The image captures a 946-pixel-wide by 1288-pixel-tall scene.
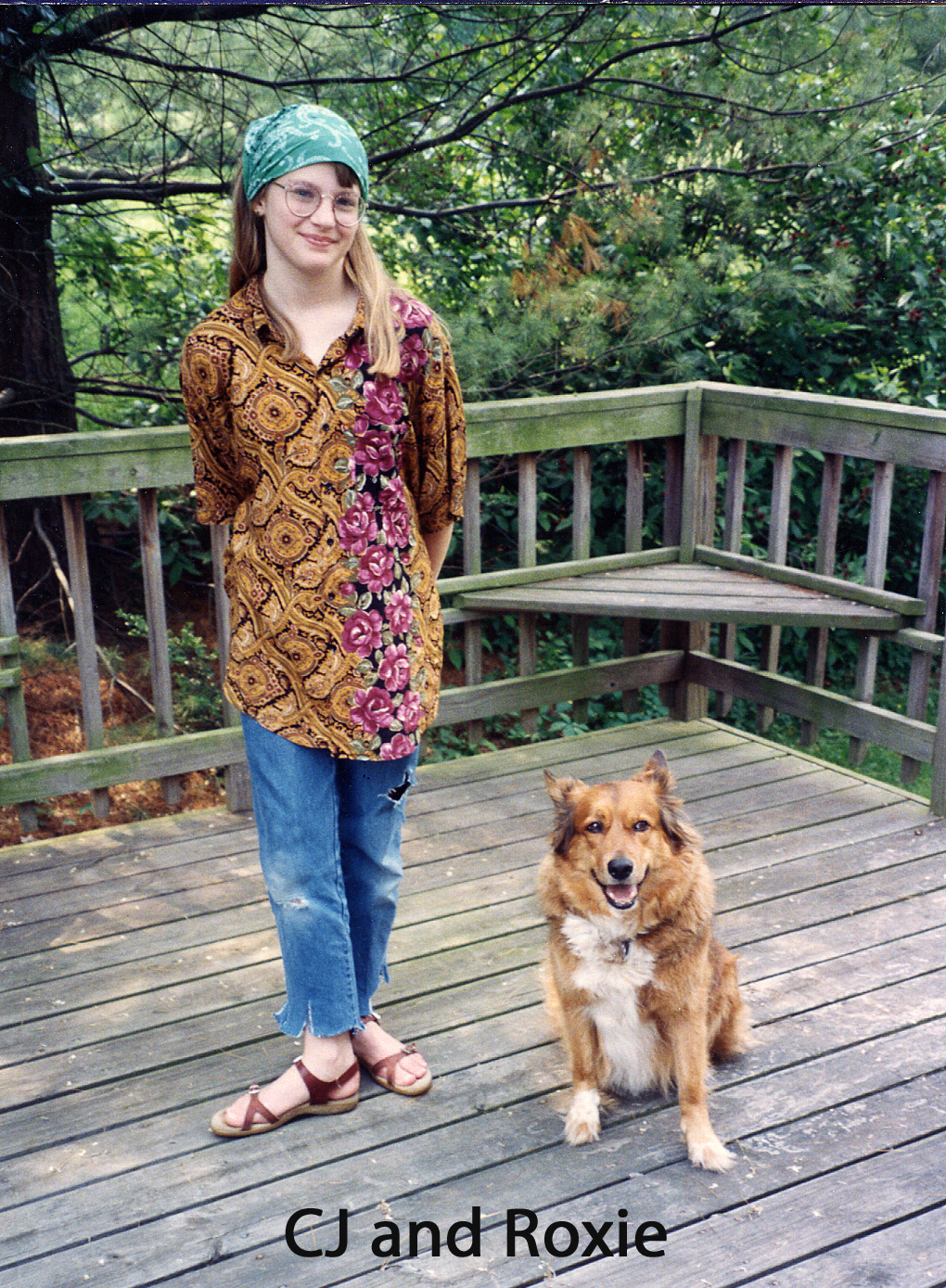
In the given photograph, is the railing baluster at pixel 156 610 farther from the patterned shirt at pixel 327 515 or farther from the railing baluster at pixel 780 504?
the railing baluster at pixel 780 504

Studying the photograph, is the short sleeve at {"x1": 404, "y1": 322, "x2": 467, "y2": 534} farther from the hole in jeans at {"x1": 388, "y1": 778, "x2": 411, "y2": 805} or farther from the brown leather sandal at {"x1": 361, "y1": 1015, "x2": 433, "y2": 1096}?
the brown leather sandal at {"x1": 361, "y1": 1015, "x2": 433, "y2": 1096}

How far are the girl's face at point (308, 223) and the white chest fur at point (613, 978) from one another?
52.0 inches

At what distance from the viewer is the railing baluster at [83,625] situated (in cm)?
365

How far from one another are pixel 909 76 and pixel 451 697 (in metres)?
3.58

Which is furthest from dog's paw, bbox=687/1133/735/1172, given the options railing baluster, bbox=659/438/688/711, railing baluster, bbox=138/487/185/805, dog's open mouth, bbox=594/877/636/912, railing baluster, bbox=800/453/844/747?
railing baluster, bbox=659/438/688/711

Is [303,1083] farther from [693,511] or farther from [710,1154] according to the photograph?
[693,511]

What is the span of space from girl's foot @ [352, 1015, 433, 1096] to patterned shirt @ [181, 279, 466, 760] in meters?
0.71

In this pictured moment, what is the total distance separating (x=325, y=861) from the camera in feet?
8.02

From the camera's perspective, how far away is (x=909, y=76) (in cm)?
564

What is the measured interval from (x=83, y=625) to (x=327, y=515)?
66.7 inches

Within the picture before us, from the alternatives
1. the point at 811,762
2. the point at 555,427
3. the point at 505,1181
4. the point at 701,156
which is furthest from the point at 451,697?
the point at 701,156

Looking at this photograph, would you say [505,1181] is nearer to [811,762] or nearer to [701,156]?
[811,762]

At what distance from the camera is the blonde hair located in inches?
89.4

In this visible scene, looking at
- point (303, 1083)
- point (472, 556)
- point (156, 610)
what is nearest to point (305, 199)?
point (303, 1083)
